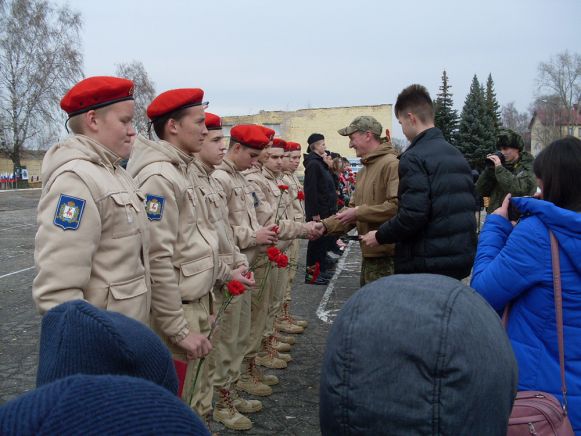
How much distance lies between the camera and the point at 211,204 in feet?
11.8

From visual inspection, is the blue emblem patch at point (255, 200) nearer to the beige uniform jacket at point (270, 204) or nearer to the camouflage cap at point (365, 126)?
the beige uniform jacket at point (270, 204)

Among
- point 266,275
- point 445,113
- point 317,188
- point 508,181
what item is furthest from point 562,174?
point 445,113

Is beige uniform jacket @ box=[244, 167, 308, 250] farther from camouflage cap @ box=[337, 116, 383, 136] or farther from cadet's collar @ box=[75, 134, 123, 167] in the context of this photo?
cadet's collar @ box=[75, 134, 123, 167]

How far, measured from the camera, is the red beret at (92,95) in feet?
8.66

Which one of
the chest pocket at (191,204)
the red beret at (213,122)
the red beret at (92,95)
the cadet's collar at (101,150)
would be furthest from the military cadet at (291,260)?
the red beret at (92,95)

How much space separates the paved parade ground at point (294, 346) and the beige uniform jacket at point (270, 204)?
133cm

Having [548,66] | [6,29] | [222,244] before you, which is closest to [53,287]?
[222,244]

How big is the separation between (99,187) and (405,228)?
2185mm

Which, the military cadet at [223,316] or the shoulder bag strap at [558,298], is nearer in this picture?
the shoulder bag strap at [558,298]

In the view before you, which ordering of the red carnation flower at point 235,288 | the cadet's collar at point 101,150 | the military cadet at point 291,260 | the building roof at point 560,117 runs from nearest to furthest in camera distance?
the cadet's collar at point 101,150 → the red carnation flower at point 235,288 → the military cadet at point 291,260 → the building roof at point 560,117

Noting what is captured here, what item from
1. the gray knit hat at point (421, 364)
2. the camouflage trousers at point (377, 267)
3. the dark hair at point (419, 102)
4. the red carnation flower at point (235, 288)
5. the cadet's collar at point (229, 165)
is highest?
the dark hair at point (419, 102)

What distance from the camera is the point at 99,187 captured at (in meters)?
2.45

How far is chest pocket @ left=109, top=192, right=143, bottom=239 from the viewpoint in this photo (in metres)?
2.50

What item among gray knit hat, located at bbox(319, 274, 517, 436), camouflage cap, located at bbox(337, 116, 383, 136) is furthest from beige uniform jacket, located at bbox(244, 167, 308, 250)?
gray knit hat, located at bbox(319, 274, 517, 436)
